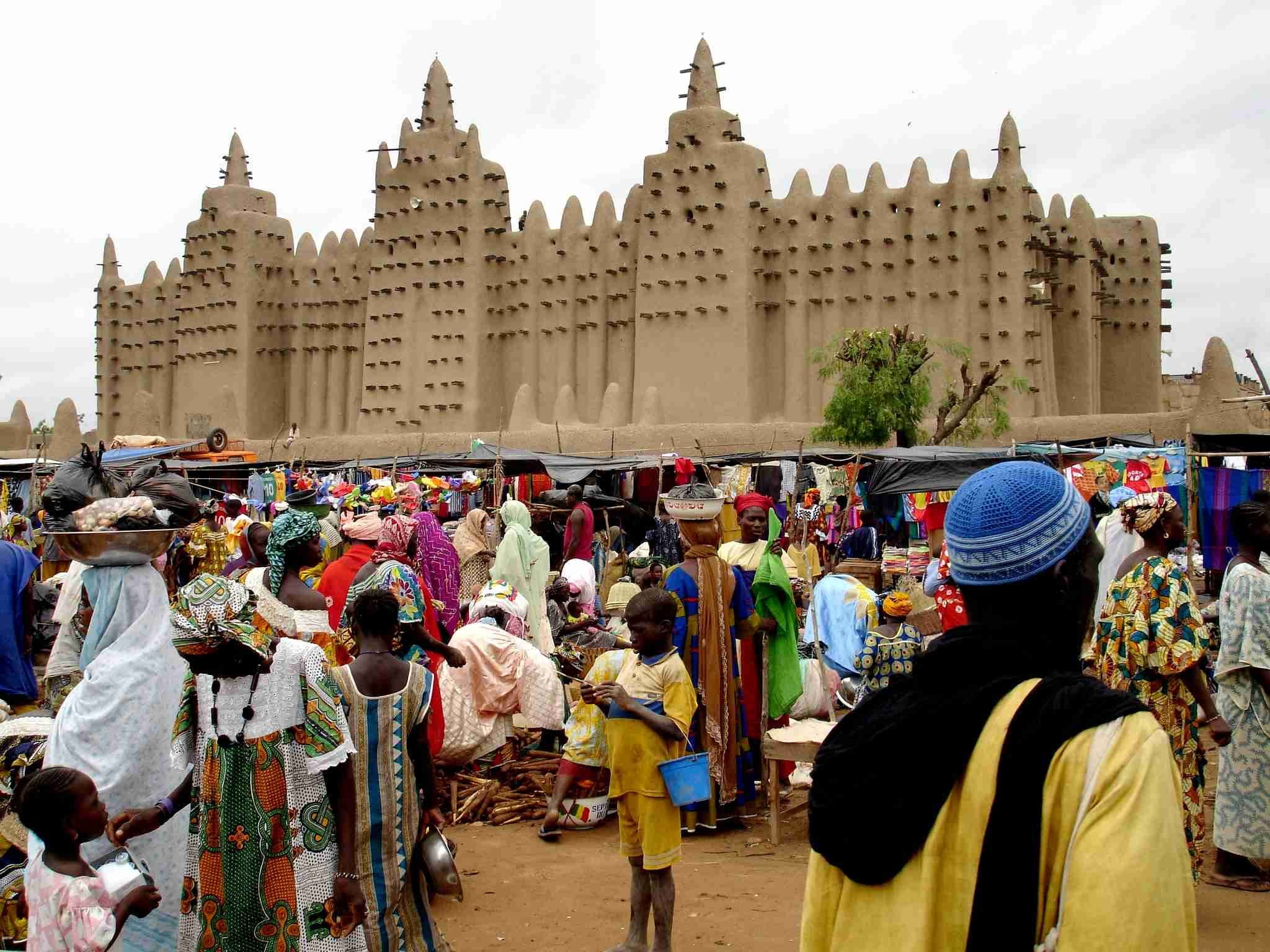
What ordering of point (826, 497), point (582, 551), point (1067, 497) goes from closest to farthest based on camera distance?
point (1067, 497), point (582, 551), point (826, 497)

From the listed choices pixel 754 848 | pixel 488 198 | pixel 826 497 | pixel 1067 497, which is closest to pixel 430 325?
pixel 488 198

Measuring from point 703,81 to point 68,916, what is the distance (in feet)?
87.7

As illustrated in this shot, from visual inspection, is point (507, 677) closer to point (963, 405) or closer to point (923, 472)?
point (923, 472)

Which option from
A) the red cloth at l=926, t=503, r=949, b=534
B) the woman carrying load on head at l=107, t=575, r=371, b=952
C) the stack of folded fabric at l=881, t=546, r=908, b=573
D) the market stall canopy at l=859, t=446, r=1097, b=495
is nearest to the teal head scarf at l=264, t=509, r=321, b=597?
the woman carrying load on head at l=107, t=575, r=371, b=952

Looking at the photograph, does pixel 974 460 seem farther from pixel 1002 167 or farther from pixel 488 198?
pixel 488 198

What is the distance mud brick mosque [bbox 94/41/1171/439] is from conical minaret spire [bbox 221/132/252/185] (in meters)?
0.06

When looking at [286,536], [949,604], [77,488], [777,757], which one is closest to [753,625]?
[777,757]

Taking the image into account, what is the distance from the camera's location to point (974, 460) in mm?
12906

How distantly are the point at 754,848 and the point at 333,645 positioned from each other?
2578 millimetres

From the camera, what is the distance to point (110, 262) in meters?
39.0

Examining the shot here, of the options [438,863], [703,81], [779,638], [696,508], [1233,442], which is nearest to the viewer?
[438,863]

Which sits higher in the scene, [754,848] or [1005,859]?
[1005,859]

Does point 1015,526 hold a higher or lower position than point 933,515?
higher

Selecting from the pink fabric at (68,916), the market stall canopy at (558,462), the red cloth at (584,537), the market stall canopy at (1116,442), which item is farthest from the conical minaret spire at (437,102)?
the pink fabric at (68,916)
